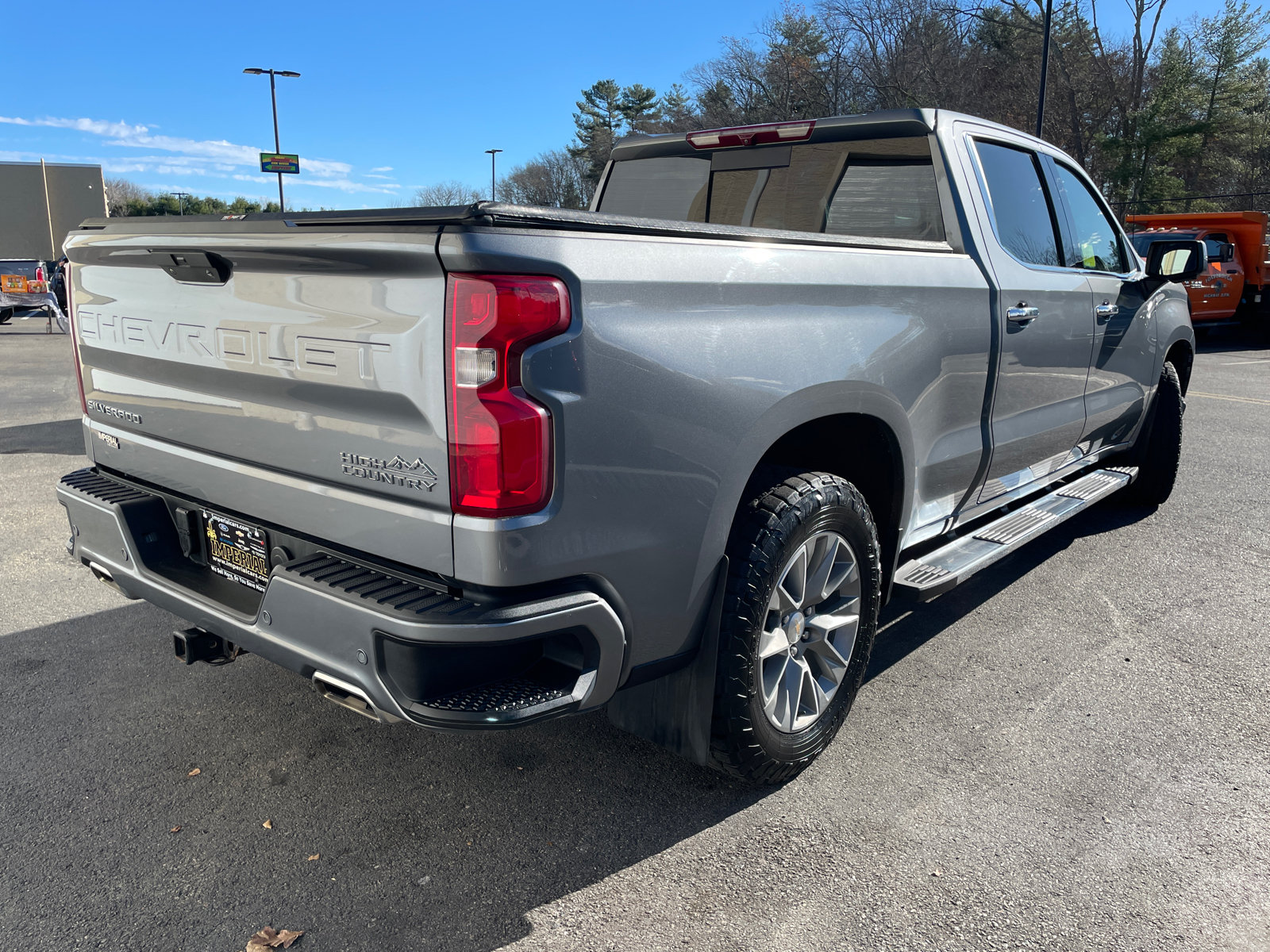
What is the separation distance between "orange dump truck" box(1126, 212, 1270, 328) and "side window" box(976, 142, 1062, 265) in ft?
48.5

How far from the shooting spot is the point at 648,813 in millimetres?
2623

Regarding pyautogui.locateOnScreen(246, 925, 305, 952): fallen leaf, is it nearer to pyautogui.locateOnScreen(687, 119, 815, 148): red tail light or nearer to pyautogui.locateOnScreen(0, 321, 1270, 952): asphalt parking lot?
pyautogui.locateOnScreen(0, 321, 1270, 952): asphalt parking lot

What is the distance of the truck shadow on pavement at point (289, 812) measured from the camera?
2199 millimetres

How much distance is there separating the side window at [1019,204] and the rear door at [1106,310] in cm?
17

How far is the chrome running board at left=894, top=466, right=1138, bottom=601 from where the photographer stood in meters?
3.12

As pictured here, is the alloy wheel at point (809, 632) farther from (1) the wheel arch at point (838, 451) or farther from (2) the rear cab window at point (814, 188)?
(2) the rear cab window at point (814, 188)

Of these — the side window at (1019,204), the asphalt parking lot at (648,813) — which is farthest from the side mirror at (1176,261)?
the asphalt parking lot at (648,813)

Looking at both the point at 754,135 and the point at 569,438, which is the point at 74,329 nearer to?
the point at 569,438

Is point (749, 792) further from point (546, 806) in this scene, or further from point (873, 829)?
point (546, 806)

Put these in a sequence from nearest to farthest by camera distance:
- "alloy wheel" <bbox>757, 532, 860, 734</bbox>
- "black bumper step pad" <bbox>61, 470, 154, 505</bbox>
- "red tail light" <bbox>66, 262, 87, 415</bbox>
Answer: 1. "alloy wheel" <bbox>757, 532, 860, 734</bbox>
2. "black bumper step pad" <bbox>61, 470, 154, 505</bbox>
3. "red tail light" <bbox>66, 262, 87, 415</bbox>

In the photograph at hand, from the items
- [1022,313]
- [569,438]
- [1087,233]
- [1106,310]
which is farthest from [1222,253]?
[569,438]

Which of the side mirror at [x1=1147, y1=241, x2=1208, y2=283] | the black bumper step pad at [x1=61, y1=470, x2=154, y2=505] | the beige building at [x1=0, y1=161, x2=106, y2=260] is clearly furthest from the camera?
the beige building at [x1=0, y1=161, x2=106, y2=260]

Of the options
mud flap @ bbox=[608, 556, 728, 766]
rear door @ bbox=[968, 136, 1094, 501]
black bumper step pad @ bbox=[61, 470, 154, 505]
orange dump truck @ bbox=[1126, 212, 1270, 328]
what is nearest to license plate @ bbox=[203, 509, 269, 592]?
black bumper step pad @ bbox=[61, 470, 154, 505]

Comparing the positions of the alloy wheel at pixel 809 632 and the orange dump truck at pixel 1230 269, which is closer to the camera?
the alloy wheel at pixel 809 632
